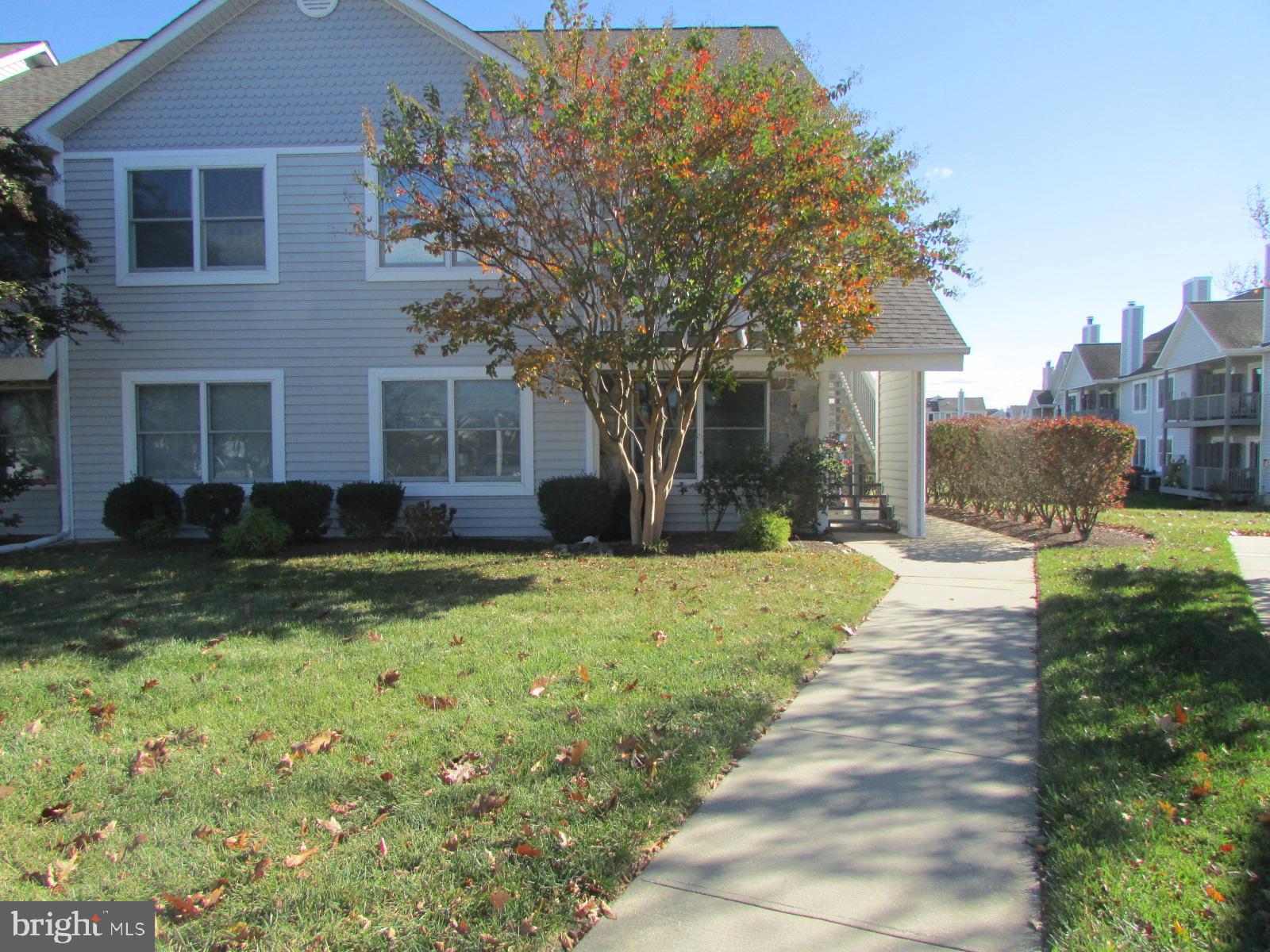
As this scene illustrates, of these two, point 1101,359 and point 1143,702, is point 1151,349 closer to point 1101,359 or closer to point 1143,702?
point 1101,359

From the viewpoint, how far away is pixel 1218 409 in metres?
31.5

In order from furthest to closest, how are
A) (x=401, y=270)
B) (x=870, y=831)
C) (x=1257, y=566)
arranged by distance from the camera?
(x=401, y=270) → (x=1257, y=566) → (x=870, y=831)

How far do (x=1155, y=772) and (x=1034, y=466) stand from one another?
967cm

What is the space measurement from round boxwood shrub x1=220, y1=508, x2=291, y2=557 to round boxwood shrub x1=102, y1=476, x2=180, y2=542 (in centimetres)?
143

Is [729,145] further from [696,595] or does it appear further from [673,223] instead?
[696,595]

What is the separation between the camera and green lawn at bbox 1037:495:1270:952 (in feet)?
9.83

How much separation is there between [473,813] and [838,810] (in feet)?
5.12

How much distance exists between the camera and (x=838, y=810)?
3.82m

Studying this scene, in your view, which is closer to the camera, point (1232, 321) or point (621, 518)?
point (621, 518)

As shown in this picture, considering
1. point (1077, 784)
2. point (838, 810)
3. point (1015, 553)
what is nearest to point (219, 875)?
point (838, 810)

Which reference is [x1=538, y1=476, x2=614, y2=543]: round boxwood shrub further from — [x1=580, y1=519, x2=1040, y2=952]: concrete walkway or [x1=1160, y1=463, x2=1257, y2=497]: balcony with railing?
[x1=1160, y1=463, x2=1257, y2=497]: balcony with railing

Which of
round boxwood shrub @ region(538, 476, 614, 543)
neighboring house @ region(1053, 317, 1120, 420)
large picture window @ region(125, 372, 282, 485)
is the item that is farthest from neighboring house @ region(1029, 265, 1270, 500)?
large picture window @ region(125, 372, 282, 485)

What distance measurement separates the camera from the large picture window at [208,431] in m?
12.9

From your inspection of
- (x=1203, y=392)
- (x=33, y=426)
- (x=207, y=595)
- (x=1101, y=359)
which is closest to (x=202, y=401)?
(x=33, y=426)
